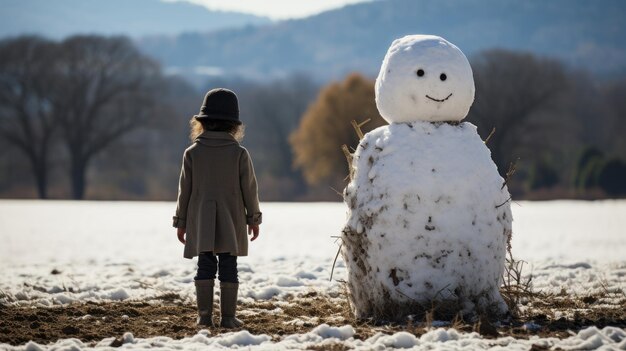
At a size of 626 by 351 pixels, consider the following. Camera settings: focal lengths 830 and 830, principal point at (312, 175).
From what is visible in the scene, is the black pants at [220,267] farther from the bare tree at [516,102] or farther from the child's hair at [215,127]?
the bare tree at [516,102]

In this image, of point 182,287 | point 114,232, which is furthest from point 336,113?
point 182,287

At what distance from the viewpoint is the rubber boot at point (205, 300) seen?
6910mm

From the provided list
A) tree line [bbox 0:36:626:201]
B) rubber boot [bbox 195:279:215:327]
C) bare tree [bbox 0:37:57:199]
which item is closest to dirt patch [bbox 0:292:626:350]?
rubber boot [bbox 195:279:215:327]

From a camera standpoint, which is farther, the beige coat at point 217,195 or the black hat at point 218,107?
the black hat at point 218,107

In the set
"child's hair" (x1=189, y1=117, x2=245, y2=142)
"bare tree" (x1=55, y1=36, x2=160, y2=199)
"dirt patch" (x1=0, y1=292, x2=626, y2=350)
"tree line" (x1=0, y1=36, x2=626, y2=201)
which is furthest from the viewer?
"bare tree" (x1=55, y1=36, x2=160, y2=199)

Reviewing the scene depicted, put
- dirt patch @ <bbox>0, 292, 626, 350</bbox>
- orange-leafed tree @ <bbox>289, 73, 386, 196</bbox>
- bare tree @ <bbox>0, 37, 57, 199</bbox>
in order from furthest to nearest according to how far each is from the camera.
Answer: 1. bare tree @ <bbox>0, 37, 57, 199</bbox>
2. orange-leafed tree @ <bbox>289, 73, 386, 196</bbox>
3. dirt patch @ <bbox>0, 292, 626, 350</bbox>

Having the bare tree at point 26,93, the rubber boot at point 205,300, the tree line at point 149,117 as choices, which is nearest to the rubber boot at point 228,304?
the rubber boot at point 205,300

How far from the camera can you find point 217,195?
6891 mm

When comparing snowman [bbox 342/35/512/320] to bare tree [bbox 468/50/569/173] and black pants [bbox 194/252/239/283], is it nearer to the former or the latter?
black pants [bbox 194/252/239/283]

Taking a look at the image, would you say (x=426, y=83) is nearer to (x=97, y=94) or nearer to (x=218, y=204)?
(x=218, y=204)

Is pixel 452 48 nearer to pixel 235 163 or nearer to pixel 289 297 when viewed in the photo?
pixel 235 163

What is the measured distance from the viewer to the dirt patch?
634 cm

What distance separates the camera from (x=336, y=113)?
1812 inches

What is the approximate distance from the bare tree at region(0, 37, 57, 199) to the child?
158ft
